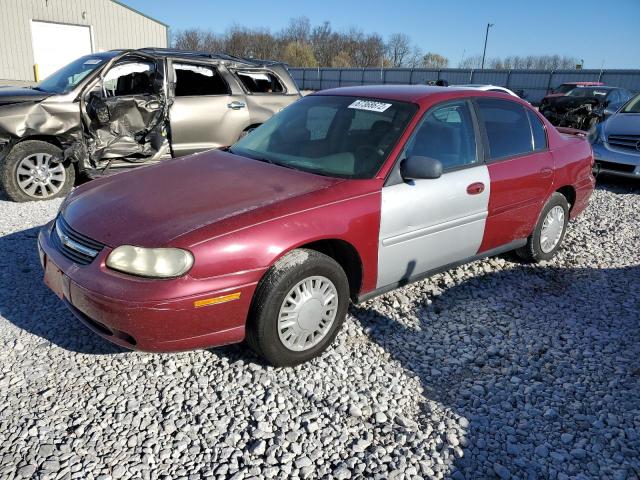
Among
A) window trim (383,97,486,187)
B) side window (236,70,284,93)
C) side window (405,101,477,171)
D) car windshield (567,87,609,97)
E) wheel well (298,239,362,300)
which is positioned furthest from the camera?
car windshield (567,87,609,97)

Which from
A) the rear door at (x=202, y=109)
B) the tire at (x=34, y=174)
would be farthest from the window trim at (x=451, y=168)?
the tire at (x=34, y=174)

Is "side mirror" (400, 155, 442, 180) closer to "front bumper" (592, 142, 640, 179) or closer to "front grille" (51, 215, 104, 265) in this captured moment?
"front grille" (51, 215, 104, 265)

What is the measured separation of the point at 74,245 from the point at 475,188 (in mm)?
2666

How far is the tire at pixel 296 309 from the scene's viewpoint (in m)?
2.79

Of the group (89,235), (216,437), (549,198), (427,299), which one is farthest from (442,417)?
(549,198)

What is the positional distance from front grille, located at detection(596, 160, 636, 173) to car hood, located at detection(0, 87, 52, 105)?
8.03m

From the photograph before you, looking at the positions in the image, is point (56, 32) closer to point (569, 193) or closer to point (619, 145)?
point (619, 145)

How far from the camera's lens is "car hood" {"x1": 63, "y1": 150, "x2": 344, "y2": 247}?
276 cm

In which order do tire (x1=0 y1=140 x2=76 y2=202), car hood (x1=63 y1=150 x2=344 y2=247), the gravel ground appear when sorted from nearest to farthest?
1. the gravel ground
2. car hood (x1=63 y1=150 x2=344 y2=247)
3. tire (x1=0 y1=140 x2=76 y2=202)

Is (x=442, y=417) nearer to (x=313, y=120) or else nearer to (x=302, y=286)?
(x=302, y=286)

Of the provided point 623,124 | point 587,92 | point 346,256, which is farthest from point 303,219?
point 587,92

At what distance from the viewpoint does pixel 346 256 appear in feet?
10.6

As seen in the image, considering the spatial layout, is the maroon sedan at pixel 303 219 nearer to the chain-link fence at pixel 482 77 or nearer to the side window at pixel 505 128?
the side window at pixel 505 128


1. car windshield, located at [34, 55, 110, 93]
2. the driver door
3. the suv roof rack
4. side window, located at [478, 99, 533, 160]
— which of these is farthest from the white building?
side window, located at [478, 99, 533, 160]
